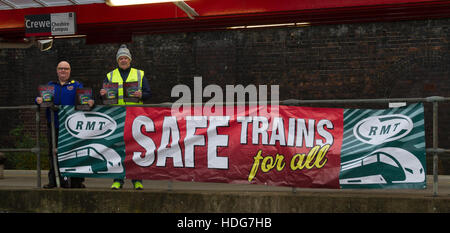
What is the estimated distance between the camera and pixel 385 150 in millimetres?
6117

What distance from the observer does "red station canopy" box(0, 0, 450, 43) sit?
9.72 metres

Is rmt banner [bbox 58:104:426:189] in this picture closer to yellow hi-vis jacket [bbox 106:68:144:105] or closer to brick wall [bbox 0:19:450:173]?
yellow hi-vis jacket [bbox 106:68:144:105]

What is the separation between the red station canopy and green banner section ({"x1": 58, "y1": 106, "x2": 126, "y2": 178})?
404 centimetres

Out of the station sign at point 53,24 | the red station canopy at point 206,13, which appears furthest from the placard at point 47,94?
the station sign at point 53,24

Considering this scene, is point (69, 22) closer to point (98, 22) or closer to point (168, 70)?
point (98, 22)

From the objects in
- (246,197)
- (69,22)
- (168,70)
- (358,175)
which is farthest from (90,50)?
(358,175)

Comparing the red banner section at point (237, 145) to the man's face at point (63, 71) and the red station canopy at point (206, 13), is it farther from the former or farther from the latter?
the red station canopy at point (206, 13)

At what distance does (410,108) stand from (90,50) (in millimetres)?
8299

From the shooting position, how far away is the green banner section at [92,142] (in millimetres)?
7023

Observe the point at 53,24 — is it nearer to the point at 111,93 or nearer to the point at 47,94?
the point at 47,94

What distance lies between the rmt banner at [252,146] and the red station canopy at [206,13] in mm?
3984

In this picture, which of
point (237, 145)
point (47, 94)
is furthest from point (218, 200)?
point (47, 94)

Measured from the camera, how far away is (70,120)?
7.25 meters

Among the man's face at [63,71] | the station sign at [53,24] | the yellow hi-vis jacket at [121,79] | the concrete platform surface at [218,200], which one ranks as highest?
the station sign at [53,24]
